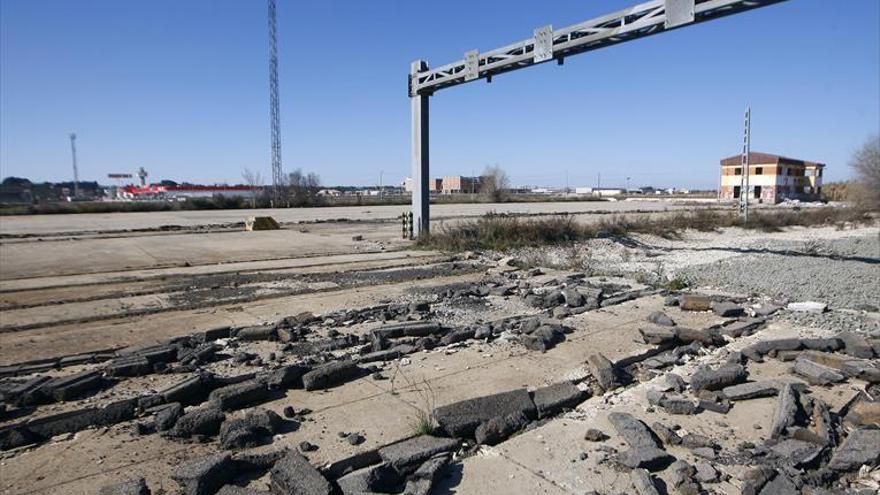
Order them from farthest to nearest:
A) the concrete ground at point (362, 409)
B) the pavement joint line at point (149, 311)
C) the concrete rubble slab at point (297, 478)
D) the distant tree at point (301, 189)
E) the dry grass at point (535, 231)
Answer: the distant tree at point (301, 189) < the dry grass at point (535, 231) < the pavement joint line at point (149, 311) < the concrete ground at point (362, 409) < the concrete rubble slab at point (297, 478)

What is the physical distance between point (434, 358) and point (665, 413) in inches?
106

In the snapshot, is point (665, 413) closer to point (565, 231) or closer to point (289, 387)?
point (289, 387)

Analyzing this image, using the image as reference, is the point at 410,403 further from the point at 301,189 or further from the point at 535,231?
the point at 301,189

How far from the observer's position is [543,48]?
45.5 ft

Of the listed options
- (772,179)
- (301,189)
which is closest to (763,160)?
(772,179)

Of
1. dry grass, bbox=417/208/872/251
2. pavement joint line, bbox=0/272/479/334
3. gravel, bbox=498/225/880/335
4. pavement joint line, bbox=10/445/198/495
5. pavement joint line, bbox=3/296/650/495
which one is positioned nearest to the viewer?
pavement joint line, bbox=10/445/198/495

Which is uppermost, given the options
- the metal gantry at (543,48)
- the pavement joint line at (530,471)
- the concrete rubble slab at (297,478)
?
the metal gantry at (543,48)

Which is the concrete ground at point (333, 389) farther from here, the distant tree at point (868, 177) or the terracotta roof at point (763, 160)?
the terracotta roof at point (763, 160)

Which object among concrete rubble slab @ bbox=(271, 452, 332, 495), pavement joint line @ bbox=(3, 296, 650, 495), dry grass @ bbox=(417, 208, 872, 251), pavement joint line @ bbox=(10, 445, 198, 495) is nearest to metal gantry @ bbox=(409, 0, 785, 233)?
dry grass @ bbox=(417, 208, 872, 251)

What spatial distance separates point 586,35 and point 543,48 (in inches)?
51.1

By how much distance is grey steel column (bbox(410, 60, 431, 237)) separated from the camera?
61.9 feet

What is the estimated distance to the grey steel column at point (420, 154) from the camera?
61.9 feet

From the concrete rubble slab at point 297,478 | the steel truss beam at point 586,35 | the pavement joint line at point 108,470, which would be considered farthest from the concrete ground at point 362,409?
the steel truss beam at point 586,35

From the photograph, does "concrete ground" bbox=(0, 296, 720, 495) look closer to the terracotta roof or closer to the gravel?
the gravel
